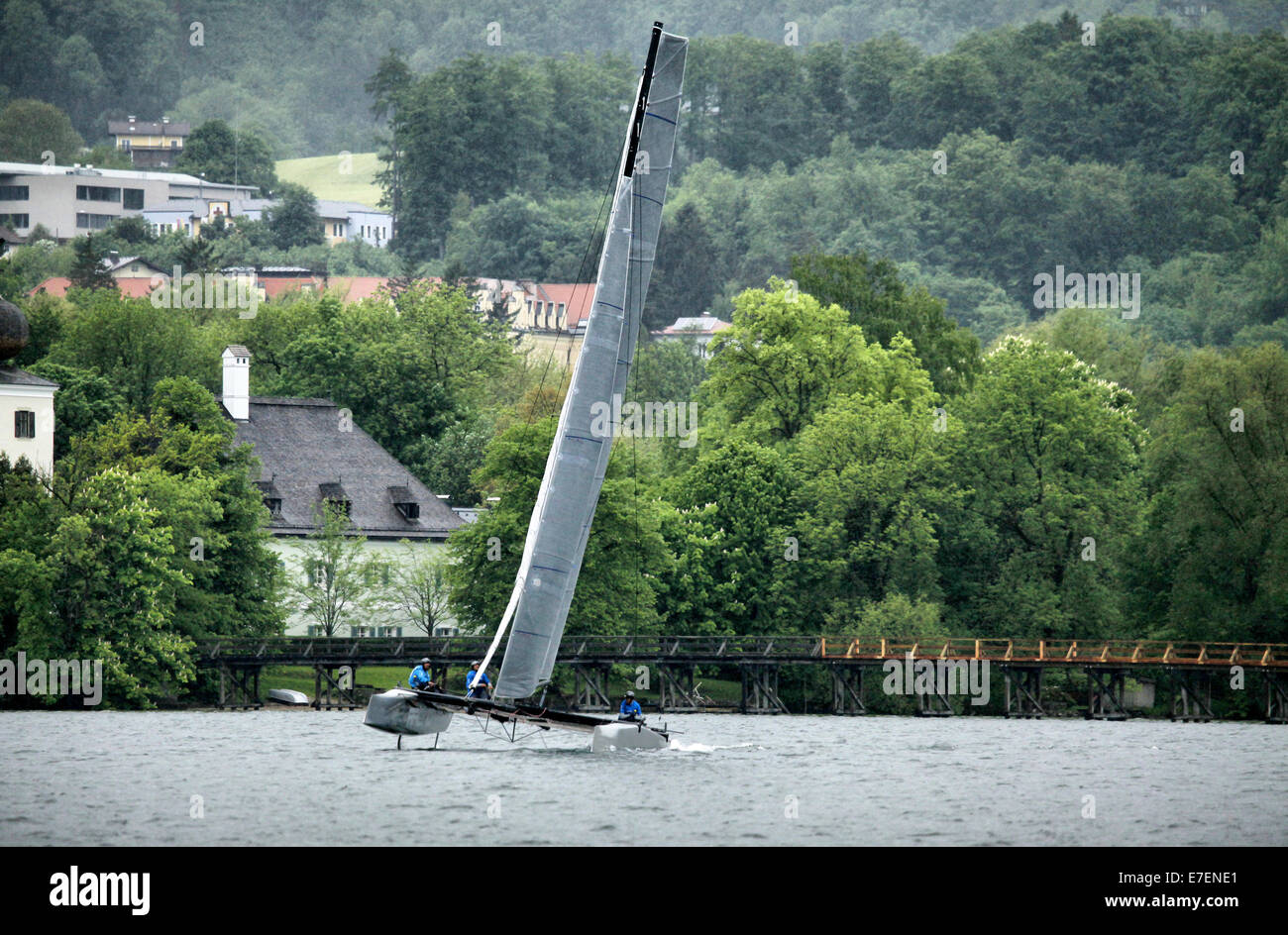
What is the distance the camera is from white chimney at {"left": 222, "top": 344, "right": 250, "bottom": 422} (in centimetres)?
10050

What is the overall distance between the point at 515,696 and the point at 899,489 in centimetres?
3530

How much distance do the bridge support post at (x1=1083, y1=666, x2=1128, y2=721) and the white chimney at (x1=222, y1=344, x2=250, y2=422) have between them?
116 feet

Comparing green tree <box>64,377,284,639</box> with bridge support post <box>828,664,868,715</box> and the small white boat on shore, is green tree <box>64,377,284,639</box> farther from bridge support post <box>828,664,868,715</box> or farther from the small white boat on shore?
bridge support post <box>828,664,868,715</box>

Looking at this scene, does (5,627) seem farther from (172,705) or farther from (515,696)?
(515,696)

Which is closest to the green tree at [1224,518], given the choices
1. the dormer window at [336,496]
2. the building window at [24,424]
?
the dormer window at [336,496]

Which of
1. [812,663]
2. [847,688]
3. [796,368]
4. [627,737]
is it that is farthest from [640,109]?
[796,368]

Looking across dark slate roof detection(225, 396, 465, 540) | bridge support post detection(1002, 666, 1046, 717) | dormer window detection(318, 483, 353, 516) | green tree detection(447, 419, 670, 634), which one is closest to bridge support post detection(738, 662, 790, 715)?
green tree detection(447, 419, 670, 634)

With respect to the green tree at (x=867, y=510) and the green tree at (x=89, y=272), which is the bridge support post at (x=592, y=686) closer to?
the green tree at (x=867, y=510)

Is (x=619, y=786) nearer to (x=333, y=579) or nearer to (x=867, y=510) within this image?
(x=867, y=510)

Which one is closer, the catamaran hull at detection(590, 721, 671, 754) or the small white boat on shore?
the catamaran hull at detection(590, 721, 671, 754)

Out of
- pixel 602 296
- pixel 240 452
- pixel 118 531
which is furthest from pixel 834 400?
pixel 602 296
